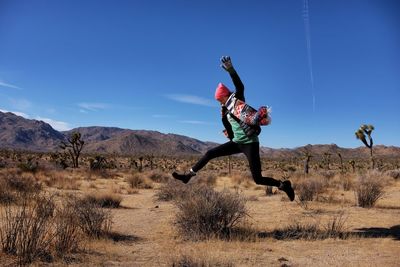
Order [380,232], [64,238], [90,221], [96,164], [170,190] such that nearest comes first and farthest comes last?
[64,238], [90,221], [380,232], [170,190], [96,164]

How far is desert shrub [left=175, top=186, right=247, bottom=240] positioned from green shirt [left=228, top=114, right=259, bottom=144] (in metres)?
1.49

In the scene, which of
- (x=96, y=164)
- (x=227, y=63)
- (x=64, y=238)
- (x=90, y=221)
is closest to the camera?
(x=64, y=238)

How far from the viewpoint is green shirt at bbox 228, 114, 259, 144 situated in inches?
285

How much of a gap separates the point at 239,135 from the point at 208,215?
174cm

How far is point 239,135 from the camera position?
24.0 feet

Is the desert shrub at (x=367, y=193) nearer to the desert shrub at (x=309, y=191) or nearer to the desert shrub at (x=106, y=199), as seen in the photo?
the desert shrub at (x=309, y=191)

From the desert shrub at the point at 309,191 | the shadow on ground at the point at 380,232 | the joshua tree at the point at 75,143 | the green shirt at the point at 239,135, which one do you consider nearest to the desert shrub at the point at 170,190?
the desert shrub at the point at 309,191

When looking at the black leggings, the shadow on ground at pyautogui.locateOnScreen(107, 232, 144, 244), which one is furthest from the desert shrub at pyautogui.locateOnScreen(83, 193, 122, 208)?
the black leggings

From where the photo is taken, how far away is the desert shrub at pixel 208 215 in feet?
26.3

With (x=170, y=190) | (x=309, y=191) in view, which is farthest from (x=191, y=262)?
(x=309, y=191)

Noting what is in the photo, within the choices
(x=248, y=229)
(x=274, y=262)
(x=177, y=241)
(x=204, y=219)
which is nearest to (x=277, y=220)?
(x=248, y=229)

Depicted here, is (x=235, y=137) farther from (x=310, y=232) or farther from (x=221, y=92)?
(x=310, y=232)

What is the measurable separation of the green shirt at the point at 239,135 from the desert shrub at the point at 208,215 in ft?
4.90

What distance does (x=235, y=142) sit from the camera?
7.42 metres
